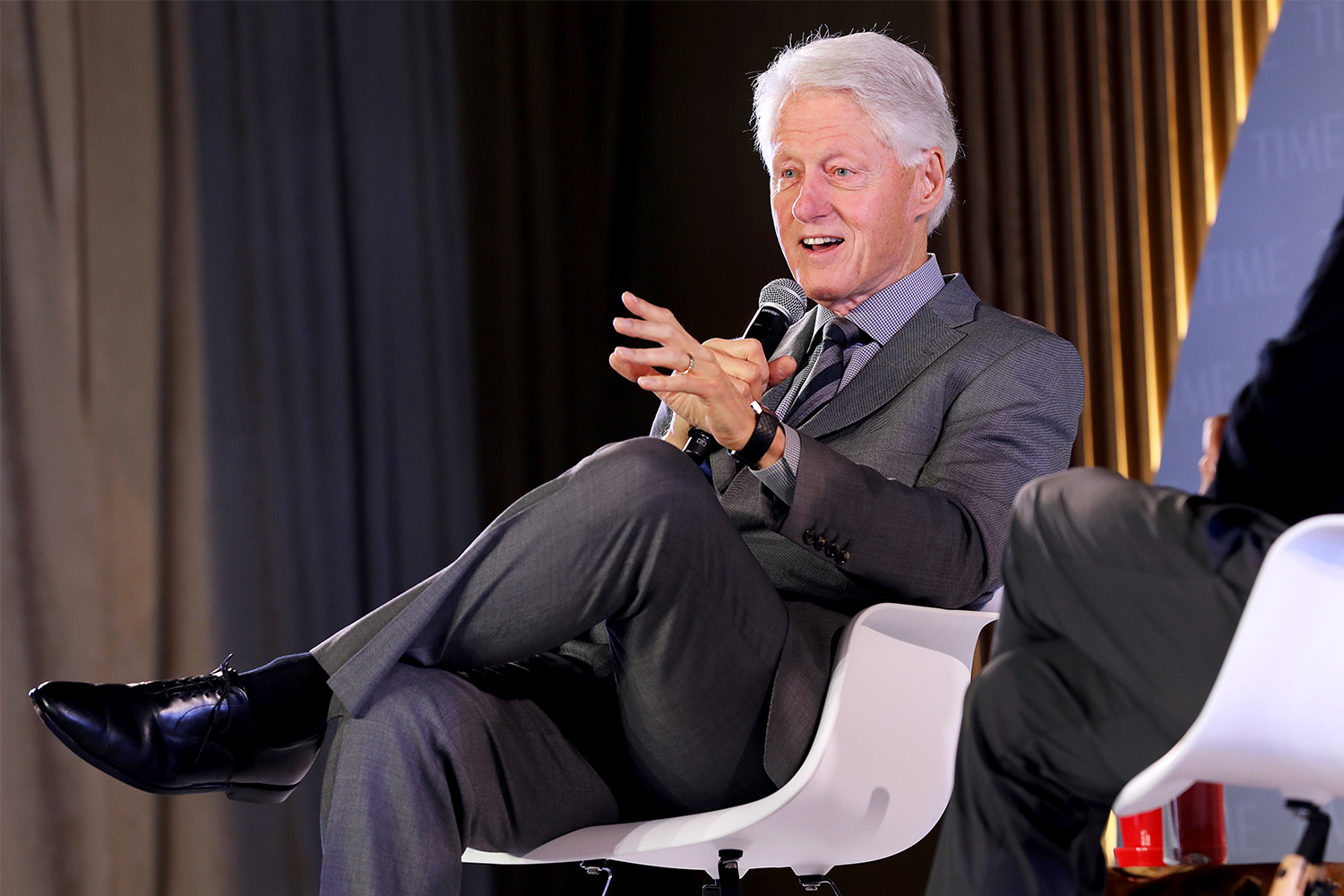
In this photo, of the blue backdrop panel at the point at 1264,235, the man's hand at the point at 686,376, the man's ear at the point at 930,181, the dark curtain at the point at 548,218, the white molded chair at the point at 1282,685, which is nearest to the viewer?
the white molded chair at the point at 1282,685

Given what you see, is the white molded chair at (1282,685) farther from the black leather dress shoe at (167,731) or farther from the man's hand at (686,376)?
the black leather dress shoe at (167,731)

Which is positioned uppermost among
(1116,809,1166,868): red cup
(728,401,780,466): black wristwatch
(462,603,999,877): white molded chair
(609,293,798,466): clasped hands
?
(609,293,798,466): clasped hands

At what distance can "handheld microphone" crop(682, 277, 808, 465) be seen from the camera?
1.59 metres

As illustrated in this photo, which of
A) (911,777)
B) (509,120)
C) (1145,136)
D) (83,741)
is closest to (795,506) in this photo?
(911,777)

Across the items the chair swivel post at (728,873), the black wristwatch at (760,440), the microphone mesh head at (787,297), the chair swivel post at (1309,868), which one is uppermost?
the microphone mesh head at (787,297)

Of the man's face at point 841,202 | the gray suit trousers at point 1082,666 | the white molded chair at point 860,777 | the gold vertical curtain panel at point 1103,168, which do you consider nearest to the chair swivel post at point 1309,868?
the gray suit trousers at point 1082,666

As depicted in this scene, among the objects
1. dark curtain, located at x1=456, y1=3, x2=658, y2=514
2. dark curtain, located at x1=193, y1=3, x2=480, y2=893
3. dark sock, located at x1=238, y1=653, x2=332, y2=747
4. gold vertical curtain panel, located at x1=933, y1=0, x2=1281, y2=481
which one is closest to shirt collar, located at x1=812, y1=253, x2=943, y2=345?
dark sock, located at x1=238, y1=653, x2=332, y2=747

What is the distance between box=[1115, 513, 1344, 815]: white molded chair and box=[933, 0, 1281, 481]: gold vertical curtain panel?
208cm

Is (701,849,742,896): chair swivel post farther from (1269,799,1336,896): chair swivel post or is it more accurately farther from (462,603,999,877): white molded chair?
(1269,799,1336,896): chair swivel post

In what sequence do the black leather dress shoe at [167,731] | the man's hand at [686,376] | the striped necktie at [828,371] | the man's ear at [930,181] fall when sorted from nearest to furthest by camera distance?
1. the black leather dress shoe at [167,731]
2. the man's hand at [686,376]
3. the striped necktie at [828,371]
4. the man's ear at [930,181]

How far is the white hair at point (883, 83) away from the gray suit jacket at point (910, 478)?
215mm

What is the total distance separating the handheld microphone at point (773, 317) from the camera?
1.59 metres

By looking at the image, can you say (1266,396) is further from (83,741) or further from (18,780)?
(18,780)

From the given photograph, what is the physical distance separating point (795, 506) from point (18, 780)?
1.75m
